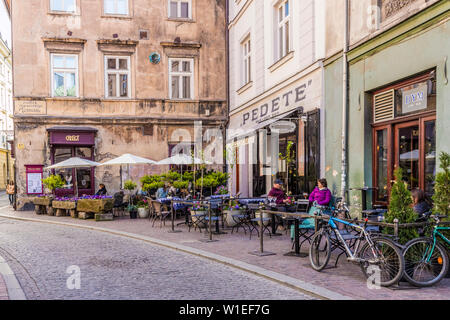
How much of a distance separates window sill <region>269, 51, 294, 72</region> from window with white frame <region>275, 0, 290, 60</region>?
264 millimetres

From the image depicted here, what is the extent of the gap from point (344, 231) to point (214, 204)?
4.98 meters

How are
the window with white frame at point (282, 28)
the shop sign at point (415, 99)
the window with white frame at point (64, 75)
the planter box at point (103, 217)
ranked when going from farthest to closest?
the window with white frame at point (64, 75)
the planter box at point (103, 217)
the window with white frame at point (282, 28)
the shop sign at point (415, 99)

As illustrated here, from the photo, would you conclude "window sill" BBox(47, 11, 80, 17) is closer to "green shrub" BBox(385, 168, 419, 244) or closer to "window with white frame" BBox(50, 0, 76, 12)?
"window with white frame" BBox(50, 0, 76, 12)

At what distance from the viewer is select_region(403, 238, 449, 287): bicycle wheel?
5922 mm

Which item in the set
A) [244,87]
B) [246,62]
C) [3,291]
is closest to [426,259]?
[3,291]

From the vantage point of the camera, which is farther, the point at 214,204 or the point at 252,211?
the point at 252,211

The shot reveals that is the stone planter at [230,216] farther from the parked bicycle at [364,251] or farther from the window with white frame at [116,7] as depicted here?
the window with white frame at [116,7]

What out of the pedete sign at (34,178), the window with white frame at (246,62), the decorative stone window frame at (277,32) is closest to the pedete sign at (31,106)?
the pedete sign at (34,178)

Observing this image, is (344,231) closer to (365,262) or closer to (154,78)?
(365,262)

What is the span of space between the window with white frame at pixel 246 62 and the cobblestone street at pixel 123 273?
35.0 ft

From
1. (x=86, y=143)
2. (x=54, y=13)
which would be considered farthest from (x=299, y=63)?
(x=54, y=13)

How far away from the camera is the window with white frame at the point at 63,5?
68.3 ft

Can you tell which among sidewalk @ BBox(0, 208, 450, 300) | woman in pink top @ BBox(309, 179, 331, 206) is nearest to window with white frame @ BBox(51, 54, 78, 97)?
sidewalk @ BBox(0, 208, 450, 300)

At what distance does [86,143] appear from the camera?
20.8 m
